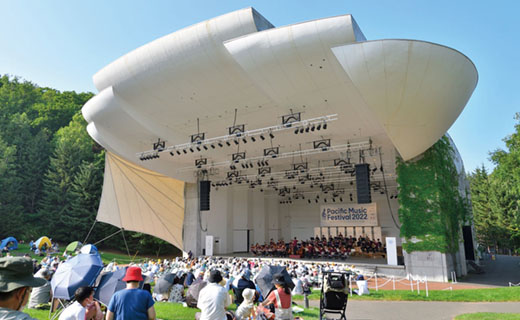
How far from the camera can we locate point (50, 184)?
35062 mm

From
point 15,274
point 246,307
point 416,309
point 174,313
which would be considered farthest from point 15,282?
point 416,309

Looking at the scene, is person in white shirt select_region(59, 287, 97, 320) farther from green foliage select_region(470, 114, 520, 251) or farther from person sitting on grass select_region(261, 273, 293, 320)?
green foliage select_region(470, 114, 520, 251)

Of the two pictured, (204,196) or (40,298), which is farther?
(204,196)

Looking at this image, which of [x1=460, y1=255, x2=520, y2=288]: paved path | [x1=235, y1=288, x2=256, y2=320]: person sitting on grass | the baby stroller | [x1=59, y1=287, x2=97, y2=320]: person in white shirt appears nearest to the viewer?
[x1=59, y1=287, x2=97, y2=320]: person in white shirt

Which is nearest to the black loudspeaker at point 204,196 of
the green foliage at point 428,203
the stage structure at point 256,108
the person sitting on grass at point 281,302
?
the stage structure at point 256,108

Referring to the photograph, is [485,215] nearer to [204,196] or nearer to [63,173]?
[204,196]

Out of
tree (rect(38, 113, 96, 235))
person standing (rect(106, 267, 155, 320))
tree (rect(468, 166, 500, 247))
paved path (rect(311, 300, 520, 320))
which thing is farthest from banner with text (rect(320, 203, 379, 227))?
tree (rect(38, 113, 96, 235))

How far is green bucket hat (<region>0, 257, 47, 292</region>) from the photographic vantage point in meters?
1.46

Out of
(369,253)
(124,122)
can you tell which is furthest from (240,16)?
(369,253)

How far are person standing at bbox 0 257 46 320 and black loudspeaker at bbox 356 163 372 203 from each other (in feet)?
48.6

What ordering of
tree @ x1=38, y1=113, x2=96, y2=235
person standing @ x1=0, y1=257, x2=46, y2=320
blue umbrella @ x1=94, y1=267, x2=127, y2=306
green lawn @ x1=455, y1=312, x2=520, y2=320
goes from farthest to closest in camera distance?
tree @ x1=38, y1=113, x2=96, y2=235, green lawn @ x1=455, y1=312, x2=520, y2=320, blue umbrella @ x1=94, y1=267, x2=127, y2=306, person standing @ x1=0, y1=257, x2=46, y2=320

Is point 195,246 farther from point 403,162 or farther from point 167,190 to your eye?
point 403,162

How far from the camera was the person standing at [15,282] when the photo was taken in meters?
1.45

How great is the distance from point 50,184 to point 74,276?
36469 millimetres
